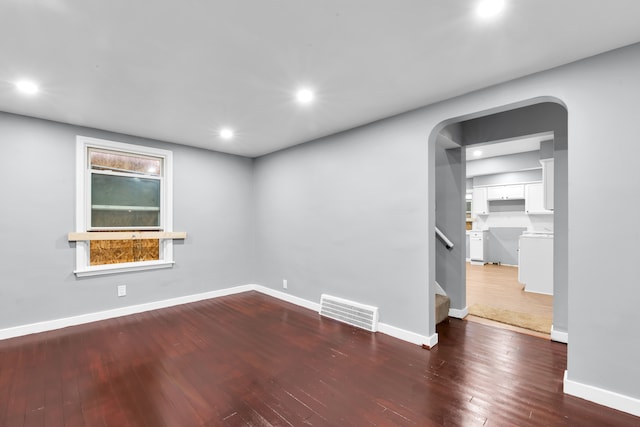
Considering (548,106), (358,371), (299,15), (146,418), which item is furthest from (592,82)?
(146,418)

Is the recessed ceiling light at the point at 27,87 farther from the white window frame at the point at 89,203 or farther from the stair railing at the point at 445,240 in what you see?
the stair railing at the point at 445,240

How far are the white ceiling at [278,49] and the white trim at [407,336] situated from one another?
7.70ft

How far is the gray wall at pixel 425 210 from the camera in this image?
193cm

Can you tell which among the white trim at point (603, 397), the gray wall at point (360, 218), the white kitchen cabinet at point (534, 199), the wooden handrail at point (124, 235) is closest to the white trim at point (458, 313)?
the gray wall at point (360, 218)

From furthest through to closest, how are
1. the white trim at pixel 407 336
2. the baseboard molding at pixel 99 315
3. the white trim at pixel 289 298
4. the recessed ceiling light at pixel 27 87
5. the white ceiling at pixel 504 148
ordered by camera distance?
the white ceiling at pixel 504 148 < the white trim at pixel 289 298 < the baseboard molding at pixel 99 315 < the white trim at pixel 407 336 < the recessed ceiling light at pixel 27 87

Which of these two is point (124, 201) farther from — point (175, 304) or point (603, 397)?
point (603, 397)

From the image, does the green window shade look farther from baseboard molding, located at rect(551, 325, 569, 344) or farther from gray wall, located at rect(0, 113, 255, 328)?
baseboard molding, located at rect(551, 325, 569, 344)

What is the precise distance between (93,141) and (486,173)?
8072mm

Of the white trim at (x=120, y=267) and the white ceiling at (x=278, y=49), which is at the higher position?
the white ceiling at (x=278, y=49)

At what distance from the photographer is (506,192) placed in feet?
24.8

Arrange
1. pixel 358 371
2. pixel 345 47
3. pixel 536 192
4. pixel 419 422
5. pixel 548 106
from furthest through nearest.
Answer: pixel 536 192 < pixel 548 106 < pixel 358 371 < pixel 345 47 < pixel 419 422

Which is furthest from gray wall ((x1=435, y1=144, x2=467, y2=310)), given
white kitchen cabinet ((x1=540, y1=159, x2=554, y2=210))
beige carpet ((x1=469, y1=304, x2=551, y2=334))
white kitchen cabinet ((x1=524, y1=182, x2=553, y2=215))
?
white kitchen cabinet ((x1=524, y1=182, x2=553, y2=215))

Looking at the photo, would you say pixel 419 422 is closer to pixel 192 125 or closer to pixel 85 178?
pixel 192 125

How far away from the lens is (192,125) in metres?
3.53
